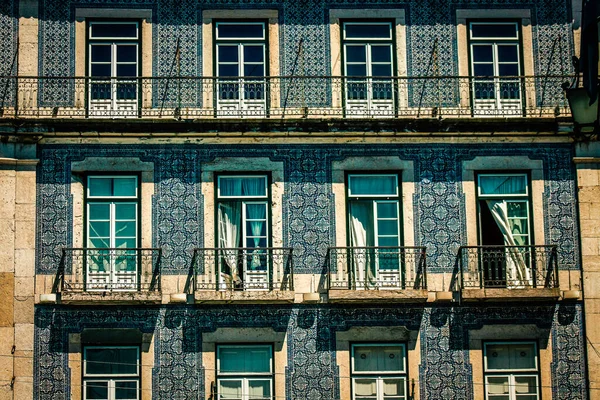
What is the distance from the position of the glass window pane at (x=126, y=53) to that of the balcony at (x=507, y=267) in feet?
20.5

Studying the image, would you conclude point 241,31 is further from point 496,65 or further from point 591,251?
point 591,251

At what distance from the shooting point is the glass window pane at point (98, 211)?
1736 cm

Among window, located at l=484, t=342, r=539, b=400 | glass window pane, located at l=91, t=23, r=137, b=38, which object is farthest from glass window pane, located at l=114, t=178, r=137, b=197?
window, located at l=484, t=342, r=539, b=400

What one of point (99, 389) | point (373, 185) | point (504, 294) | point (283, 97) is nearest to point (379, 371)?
point (504, 294)

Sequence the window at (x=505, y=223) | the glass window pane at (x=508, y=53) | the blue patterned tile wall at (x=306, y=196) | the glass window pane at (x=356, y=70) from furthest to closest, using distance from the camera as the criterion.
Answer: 1. the glass window pane at (x=508, y=53)
2. the glass window pane at (x=356, y=70)
3. the window at (x=505, y=223)
4. the blue patterned tile wall at (x=306, y=196)

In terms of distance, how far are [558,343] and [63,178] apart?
8.34m

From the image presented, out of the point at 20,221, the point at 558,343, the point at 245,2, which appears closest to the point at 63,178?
the point at 20,221

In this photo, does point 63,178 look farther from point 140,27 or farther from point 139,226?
point 140,27

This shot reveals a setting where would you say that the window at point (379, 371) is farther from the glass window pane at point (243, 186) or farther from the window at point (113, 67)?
the window at point (113, 67)

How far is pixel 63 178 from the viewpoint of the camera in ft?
56.7

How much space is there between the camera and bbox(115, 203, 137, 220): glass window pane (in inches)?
683

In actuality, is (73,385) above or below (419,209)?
below

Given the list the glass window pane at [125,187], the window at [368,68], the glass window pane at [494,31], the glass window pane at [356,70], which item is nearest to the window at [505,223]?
the window at [368,68]

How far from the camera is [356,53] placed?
18.1 m
